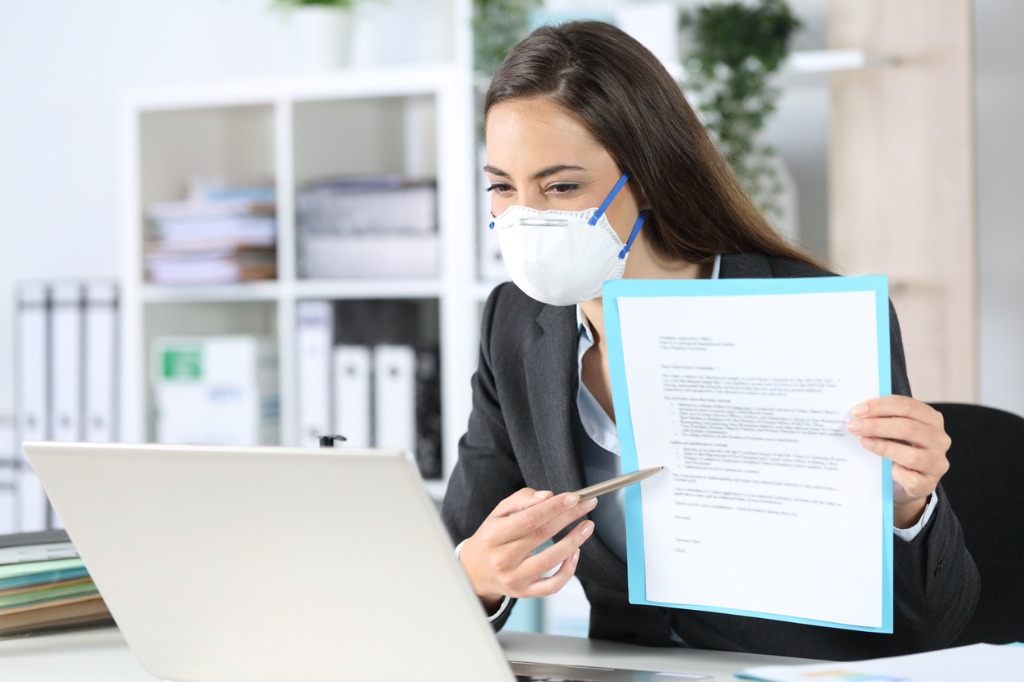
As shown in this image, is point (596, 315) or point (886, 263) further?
point (886, 263)

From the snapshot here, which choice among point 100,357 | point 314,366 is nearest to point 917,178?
point 314,366

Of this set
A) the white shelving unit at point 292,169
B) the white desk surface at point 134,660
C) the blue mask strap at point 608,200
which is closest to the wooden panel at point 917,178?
the white shelving unit at point 292,169

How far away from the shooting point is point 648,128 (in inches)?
49.7

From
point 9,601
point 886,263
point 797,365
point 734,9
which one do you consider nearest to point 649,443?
point 797,365

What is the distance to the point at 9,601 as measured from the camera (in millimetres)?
1192

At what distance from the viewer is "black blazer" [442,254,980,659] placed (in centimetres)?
109

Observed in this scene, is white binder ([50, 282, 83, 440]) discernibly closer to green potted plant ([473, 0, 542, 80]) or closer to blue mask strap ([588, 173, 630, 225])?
green potted plant ([473, 0, 542, 80])

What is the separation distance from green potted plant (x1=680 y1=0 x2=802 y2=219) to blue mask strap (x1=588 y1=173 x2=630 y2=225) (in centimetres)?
106

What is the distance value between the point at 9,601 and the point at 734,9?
5.94 ft

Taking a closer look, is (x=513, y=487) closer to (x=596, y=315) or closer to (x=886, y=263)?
(x=596, y=315)

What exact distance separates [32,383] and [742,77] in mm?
1773

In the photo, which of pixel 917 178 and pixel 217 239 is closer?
pixel 917 178

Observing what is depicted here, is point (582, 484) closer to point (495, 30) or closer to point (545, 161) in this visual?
point (545, 161)

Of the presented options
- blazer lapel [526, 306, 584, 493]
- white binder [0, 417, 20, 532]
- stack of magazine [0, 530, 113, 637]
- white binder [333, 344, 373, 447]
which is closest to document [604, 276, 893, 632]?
blazer lapel [526, 306, 584, 493]
